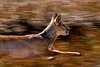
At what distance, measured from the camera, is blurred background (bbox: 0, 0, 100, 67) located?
21.5 feet

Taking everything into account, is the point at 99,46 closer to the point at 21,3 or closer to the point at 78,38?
the point at 78,38

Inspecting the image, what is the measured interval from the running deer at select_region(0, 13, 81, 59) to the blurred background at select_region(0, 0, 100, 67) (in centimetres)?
72

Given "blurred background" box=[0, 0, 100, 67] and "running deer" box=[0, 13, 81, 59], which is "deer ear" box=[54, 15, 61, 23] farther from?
"blurred background" box=[0, 0, 100, 67]

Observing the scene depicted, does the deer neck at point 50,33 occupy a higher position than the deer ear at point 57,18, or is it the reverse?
the deer ear at point 57,18

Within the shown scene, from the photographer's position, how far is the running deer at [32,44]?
18.0ft

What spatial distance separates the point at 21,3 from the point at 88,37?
10.3ft

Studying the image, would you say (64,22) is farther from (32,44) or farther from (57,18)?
(32,44)

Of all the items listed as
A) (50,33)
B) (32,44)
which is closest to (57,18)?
(50,33)

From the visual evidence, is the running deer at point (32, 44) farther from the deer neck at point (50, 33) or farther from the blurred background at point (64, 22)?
the blurred background at point (64, 22)

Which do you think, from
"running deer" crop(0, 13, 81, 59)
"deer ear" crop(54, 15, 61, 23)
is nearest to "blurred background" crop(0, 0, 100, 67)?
"running deer" crop(0, 13, 81, 59)

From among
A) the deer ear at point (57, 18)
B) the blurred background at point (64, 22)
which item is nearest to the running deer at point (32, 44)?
the deer ear at point (57, 18)

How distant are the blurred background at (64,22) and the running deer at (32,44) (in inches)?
28.2

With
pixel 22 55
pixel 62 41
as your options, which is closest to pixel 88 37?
pixel 62 41

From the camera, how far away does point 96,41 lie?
7355 millimetres
